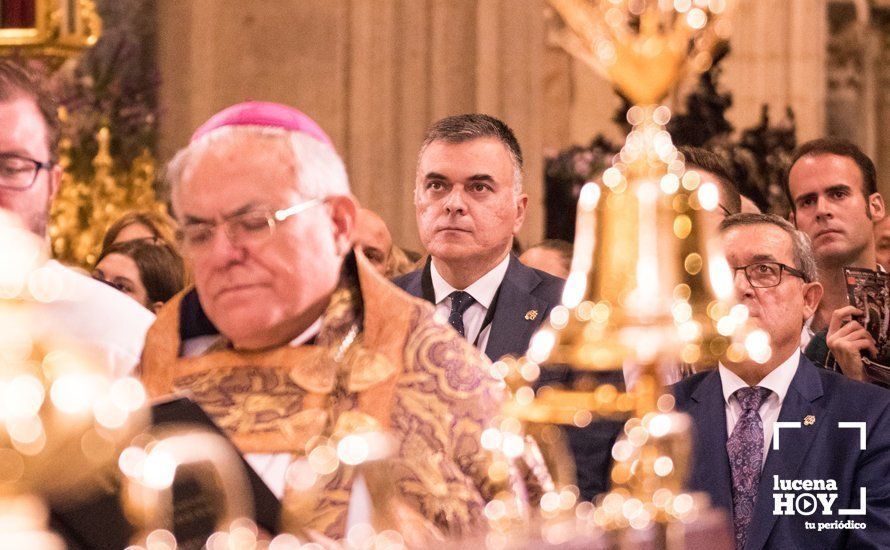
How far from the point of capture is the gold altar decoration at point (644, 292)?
226cm

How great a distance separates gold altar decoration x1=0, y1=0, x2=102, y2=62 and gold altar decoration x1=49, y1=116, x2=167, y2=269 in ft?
2.95

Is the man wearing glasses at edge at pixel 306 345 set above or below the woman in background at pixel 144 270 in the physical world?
above

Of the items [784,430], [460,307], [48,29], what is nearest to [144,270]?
[48,29]

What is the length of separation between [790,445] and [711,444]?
22 centimetres

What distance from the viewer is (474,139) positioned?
5.03 meters

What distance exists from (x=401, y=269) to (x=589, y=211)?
3.83m

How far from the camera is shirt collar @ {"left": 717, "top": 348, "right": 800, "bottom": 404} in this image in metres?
4.70

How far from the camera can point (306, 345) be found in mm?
3291

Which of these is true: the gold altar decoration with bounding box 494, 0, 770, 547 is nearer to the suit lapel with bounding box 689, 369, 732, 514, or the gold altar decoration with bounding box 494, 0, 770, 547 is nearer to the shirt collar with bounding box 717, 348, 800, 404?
the suit lapel with bounding box 689, 369, 732, 514

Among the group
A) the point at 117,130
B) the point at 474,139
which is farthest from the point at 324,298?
the point at 117,130

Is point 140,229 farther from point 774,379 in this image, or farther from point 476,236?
point 774,379

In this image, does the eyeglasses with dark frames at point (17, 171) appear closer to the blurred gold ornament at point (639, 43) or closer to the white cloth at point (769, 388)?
the blurred gold ornament at point (639, 43)

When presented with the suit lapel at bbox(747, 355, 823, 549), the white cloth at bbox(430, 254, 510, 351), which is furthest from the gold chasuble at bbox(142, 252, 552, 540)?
the white cloth at bbox(430, 254, 510, 351)

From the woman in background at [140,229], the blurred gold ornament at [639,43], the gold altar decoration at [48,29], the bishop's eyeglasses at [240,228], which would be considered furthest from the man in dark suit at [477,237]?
the blurred gold ornament at [639,43]
